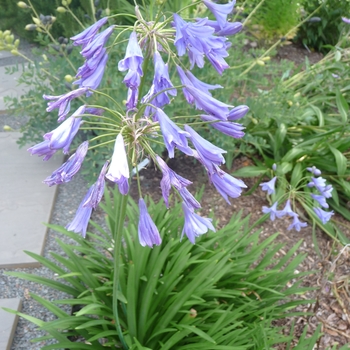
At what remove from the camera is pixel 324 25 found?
5.42 meters

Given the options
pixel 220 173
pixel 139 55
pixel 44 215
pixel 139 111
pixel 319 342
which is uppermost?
pixel 139 55

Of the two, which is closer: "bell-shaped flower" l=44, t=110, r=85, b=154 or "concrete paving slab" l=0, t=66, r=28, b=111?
"bell-shaped flower" l=44, t=110, r=85, b=154

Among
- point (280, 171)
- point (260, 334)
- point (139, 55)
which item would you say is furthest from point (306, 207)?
point (139, 55)

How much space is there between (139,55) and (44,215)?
78.3 inches

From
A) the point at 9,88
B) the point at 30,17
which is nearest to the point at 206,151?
the point at 9,88

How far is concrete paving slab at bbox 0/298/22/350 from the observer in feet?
6.62

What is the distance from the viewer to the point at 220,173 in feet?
4.02

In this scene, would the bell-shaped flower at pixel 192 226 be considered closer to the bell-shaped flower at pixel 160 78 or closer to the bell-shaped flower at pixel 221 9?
the bell-shaped flower at pixel 160 78

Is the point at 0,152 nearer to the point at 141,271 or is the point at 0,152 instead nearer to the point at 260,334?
the point at 141,271

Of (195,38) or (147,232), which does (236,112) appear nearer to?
(195,38)

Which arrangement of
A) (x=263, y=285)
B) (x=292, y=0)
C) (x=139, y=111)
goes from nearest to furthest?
1. (x=139, y=111)
2. (x=263, y=285)
3. (x=292, y=0)

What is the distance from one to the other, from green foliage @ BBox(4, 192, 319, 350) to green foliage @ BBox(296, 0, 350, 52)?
13.3 feet

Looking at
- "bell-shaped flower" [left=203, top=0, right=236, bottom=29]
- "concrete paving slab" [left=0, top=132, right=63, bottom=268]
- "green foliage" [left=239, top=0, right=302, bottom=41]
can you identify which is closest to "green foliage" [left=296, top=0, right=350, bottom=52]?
"green foliage" [left=239, top=0, right=302, bottom=41]

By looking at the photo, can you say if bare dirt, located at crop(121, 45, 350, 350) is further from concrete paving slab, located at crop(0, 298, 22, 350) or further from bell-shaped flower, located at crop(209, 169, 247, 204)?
bell-shaped flower, located at crop(209, 169, 247, 204)
